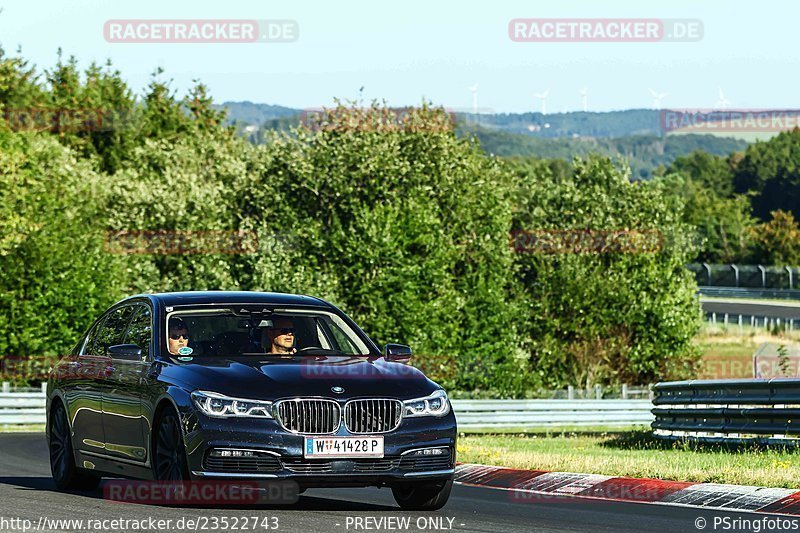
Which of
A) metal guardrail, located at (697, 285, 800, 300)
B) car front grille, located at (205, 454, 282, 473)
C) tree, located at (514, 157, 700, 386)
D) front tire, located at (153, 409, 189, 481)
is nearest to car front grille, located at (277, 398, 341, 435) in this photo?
car front grille, located at (205, 454, 282, 473)

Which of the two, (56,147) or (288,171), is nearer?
(288,171)

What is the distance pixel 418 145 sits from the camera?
63.2 metres

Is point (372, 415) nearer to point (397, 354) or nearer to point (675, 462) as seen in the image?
point (397, 354)

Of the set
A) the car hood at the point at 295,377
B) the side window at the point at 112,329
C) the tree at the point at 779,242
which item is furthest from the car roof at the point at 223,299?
the tree at the point at 779,242

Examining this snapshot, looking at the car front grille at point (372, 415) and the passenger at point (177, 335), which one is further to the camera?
the passenger at point (177, 335)

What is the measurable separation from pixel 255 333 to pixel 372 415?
1635 mm

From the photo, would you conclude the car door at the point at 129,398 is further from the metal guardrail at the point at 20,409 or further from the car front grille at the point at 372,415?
the metal guardrail at the point at 20,409

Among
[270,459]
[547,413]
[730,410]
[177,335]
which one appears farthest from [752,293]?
[270,459]

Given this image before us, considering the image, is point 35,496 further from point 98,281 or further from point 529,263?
point 529,263

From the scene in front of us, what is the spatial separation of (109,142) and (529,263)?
3174cm

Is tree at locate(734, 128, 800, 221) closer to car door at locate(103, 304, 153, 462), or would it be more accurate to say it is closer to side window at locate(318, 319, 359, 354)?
side window at locate(318, 319, 359, 354)

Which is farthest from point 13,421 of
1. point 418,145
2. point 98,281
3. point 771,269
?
point 771,269

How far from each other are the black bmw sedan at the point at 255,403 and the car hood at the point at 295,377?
1 cm

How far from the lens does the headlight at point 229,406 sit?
10.3m
